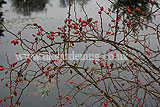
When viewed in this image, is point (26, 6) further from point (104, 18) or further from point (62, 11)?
point (104, 18)

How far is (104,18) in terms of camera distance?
1.94 m

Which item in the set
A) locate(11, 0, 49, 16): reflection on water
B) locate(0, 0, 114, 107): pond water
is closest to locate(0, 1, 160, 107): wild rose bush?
locate(0, 0, 114, 107): pond water

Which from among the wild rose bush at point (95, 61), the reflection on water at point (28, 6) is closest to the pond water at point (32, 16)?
the reflection on water at point (28, 6)

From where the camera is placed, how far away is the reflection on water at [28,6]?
280 centimetres

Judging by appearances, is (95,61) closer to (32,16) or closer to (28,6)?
(32,16)

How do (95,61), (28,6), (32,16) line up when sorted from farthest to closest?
(28,6) < (32,16) < (95,61)

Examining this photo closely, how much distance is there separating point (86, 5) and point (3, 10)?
1.19 meters

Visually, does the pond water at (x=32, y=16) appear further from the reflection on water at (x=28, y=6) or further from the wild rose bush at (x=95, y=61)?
the wild rose bush at (x=95, y=61)

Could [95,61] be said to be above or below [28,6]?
below

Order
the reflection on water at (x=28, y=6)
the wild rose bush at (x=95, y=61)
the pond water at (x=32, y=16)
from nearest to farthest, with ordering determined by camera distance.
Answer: the wild rose bush at (x=95, y=61)
the pond water at (x=32, y=16)
the reflection on water at (x=28, y=6)

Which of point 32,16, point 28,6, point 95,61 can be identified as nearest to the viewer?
point 95,61

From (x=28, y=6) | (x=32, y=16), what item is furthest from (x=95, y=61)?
(x=28, y=6)

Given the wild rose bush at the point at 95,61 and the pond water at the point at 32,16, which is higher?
the pond water at the point at 32,16

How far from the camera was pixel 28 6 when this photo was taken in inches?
117
